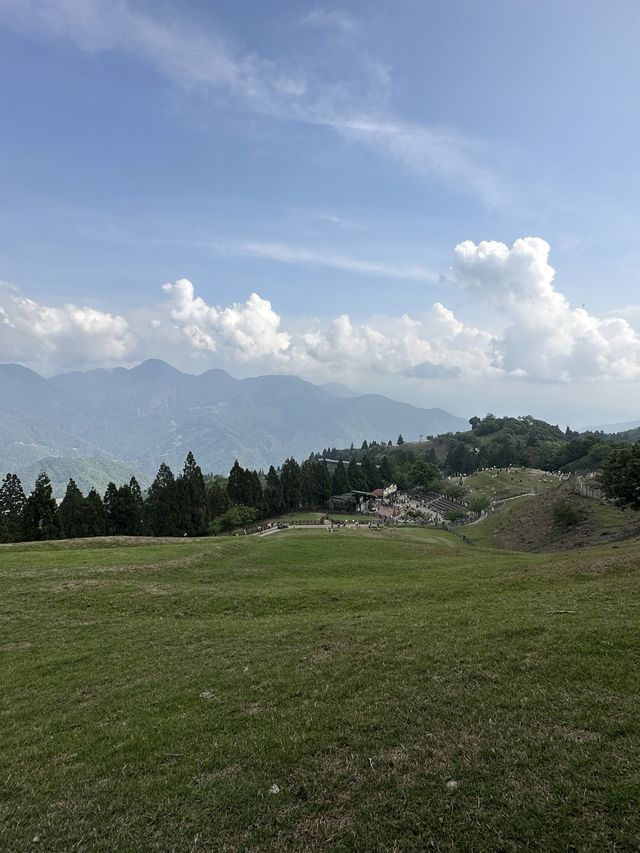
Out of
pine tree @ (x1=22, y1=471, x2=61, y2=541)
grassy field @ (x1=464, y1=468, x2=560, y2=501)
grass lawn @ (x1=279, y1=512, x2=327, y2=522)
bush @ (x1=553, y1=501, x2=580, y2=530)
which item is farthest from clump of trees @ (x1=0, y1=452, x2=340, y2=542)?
grassy field @ (x1=464, y1=468, x2=560, y2=501)

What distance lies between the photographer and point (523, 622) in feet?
44.2

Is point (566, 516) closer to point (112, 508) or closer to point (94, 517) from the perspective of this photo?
point (112, 508)

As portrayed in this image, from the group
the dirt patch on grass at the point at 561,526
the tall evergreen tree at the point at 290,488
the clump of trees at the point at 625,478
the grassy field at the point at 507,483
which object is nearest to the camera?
the clump of trees at the point at 625,478

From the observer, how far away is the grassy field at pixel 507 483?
386ft

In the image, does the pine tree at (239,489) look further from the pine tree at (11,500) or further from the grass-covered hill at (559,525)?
the grass-covered hill at (559,525)

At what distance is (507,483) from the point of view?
5094 inches

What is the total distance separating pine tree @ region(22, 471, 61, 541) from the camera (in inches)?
2286

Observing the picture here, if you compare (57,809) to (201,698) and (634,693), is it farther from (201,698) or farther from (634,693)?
(634,693)

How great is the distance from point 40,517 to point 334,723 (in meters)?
64.7

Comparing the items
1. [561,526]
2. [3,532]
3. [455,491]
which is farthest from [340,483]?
[3,532]

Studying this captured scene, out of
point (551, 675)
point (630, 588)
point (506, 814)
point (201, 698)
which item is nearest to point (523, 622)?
point (551, 675)

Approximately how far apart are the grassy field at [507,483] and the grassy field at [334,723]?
10627cm

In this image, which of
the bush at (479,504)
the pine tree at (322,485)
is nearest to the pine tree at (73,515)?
the pine tree at (322,485)

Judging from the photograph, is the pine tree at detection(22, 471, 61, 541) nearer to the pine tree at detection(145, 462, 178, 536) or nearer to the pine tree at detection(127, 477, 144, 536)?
the pine tree at detection(127, 477, 144, 536)
